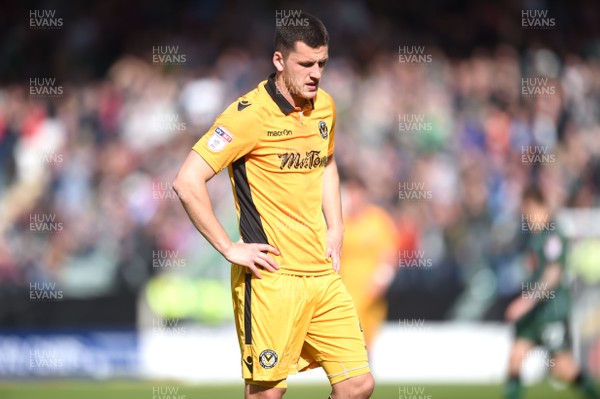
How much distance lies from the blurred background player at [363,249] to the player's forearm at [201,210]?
580cm

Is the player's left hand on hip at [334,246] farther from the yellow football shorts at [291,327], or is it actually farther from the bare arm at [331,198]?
the yellow football shorts at [291,327]

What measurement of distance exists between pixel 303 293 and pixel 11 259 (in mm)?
8878

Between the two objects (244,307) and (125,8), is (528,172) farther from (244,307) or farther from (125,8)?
(244,307)

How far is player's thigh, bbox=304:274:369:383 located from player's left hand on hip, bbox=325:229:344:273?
29 centimetres

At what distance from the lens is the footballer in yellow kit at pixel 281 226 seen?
235 inches

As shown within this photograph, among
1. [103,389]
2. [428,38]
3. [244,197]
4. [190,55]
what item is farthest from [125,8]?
[244,197]

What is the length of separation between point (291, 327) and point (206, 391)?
7.06m

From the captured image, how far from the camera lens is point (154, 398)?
38.8 feet

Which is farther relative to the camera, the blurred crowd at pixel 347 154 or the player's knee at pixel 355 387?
the blurred crowd at pixel 347 154

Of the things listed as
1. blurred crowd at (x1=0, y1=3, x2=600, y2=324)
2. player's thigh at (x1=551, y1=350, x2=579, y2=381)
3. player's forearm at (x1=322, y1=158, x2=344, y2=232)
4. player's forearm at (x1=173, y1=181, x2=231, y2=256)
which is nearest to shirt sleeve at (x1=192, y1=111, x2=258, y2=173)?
player's forearm at (x1=173, y1=181, x2=231, y2=256)

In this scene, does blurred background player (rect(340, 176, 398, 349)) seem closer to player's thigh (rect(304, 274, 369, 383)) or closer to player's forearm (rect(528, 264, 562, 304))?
player's forearm (rect(528, 264, 562, 304))

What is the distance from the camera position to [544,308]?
1070 centimetres

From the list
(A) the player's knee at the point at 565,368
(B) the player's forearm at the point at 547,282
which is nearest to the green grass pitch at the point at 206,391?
(A) the player's knee at the point at 565,368

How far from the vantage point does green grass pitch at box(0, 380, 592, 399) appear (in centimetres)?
1200
